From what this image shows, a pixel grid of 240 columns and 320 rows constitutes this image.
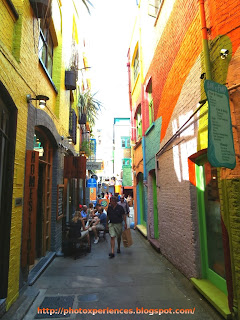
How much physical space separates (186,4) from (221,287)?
18.6 feet

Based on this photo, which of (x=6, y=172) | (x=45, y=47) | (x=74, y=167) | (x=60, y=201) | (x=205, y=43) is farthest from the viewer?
(x=74, y=167)

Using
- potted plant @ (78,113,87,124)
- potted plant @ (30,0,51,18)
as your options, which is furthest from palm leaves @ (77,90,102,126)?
potted plant @ (30,0,51,18)

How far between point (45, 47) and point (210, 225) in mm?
6402

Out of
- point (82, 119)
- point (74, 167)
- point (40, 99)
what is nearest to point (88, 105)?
point (82, 119)

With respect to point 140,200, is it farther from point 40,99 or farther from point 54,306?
point 54,306

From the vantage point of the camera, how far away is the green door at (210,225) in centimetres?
398

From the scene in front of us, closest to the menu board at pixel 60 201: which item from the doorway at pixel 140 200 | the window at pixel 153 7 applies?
the doorway at pixel 140 200

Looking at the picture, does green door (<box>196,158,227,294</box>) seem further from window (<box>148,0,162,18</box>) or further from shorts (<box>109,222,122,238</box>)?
window (<box>148,0,162,18</box>)

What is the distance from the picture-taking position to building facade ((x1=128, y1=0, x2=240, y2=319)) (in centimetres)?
334

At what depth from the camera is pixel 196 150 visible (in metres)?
4.38

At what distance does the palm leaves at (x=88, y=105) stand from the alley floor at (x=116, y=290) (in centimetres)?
838

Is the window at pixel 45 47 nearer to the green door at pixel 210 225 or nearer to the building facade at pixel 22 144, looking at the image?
the building facade at pixel 22 144

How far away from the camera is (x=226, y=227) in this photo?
338 centimetres

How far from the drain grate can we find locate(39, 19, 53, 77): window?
219 inches
